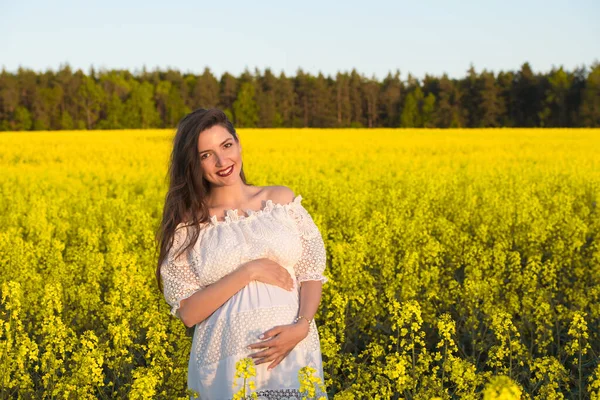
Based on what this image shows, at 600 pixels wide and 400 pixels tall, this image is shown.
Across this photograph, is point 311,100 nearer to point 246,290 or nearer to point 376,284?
point 376,284

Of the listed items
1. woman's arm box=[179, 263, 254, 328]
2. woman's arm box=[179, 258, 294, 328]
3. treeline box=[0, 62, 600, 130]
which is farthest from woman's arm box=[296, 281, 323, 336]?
treeline box=[0, 62, 600, 130]

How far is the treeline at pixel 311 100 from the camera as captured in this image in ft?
197

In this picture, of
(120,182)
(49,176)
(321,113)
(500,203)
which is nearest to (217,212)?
(500,203)

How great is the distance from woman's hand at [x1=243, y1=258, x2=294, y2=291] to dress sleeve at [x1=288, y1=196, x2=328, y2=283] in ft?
0.48

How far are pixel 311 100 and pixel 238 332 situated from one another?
68163 millimetres

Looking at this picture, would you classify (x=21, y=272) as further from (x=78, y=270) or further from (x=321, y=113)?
(x=321, y=113)

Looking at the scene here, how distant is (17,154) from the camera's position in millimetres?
24578

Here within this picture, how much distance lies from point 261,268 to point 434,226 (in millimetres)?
5997

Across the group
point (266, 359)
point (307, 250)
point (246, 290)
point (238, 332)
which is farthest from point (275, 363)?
point (307, 250)

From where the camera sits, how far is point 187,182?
10.0 feet

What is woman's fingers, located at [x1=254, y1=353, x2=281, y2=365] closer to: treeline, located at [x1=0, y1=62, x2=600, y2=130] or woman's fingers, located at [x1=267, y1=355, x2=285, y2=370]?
woman's fingers, located at [x1=267, y1=355, x2=285, y2=370]

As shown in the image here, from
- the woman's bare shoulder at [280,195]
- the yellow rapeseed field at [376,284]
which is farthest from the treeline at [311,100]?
the woman's bare shoulder at [280,195]

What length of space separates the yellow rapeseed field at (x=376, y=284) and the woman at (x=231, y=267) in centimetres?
24

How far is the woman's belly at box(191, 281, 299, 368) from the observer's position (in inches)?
112
